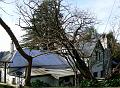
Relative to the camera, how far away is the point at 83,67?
79.8 feet

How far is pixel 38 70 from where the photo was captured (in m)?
33.3

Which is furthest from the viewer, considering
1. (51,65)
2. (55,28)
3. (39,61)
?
(51,65)

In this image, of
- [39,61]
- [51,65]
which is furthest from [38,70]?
[51,65]

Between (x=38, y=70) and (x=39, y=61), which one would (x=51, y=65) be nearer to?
(x=39, y=61)

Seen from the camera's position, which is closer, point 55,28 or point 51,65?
point 55,28

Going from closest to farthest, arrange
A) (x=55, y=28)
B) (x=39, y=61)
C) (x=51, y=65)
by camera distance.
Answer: (x=55, y=28), (x=39, y=61), (x=51, y=65)

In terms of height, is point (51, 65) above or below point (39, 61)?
below

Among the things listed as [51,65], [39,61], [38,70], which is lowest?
[38,70]

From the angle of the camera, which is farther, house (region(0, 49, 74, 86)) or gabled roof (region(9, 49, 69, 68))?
gabled roof (region(9, 49, 69, 68))

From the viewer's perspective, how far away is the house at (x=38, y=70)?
30750 mm

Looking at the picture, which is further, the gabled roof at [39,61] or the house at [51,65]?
the gabled roof at [39,61]

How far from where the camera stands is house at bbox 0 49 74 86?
101ft

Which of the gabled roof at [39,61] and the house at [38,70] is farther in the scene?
the gabled roof at [39,61]

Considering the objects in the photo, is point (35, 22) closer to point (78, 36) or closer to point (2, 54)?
point (78, 36)
